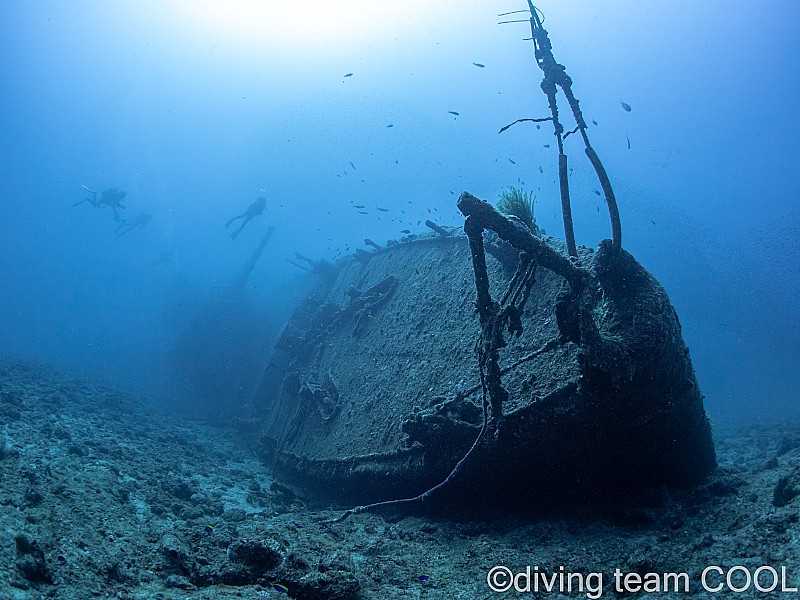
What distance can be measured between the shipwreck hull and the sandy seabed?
0.39 metres

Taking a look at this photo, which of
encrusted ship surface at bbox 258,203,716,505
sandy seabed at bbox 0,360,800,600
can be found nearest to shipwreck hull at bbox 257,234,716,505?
encrusted ship surface at bbox 258,203,716,505

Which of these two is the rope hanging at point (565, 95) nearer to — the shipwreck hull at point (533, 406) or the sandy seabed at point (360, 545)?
the shipwreck hull at point (533, 406)

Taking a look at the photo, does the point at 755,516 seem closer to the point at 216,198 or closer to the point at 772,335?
the point at 772,335

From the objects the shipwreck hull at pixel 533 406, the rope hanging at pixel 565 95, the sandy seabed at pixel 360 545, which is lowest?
the sandy seabed at pixel 360 545

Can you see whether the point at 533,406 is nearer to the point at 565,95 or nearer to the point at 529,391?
the point at 529,391

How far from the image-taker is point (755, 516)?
354 cm

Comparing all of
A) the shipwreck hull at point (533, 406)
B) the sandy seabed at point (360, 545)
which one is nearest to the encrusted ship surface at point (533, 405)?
the shipwreck hull at point (533, 406)

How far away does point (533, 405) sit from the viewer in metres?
4.02

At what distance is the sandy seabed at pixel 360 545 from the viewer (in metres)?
2.86

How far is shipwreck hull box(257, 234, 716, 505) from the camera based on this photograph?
3.91 m

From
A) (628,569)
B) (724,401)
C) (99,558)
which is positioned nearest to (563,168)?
(628,569)

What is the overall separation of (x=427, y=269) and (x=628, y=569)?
20.5ft

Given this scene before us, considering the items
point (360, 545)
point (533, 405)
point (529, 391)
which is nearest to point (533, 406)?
point (533, 405)

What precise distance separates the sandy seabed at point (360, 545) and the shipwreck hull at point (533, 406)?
39cm
